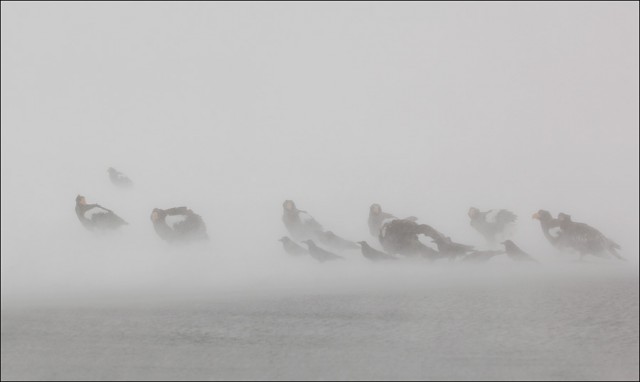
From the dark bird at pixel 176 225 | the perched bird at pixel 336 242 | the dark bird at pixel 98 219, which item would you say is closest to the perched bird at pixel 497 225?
the perched bird at pixel 336 242

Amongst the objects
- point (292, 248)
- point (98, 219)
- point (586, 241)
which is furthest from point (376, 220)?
point (98, 219)

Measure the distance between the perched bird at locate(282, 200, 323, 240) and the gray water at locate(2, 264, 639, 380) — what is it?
3968 mm

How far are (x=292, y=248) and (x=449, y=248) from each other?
300cm

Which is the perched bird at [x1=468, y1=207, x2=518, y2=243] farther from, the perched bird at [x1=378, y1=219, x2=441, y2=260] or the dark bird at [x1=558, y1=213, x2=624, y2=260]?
the perched bird at [x1=378, y1=219, x2=441, y2=260]

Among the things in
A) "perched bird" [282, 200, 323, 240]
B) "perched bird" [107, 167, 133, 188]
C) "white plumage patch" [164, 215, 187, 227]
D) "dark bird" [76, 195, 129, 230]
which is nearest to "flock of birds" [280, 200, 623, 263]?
"perched bird" [282, 200, 323, 240]

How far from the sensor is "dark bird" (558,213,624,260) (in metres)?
13.7

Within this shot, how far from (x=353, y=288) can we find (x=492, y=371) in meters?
4.39

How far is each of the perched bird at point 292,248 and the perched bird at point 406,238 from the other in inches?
63.5

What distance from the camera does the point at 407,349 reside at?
8211mm

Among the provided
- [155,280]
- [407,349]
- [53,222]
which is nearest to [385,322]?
[407,349]

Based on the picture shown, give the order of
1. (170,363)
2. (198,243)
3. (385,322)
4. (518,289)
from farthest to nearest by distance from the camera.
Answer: (198,243), (518,289), (385,322), (170,363)

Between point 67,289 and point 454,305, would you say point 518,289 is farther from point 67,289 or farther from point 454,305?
point 67,289

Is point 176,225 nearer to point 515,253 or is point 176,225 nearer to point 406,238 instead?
point 406,238

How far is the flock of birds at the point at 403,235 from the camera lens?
13.8 meters
